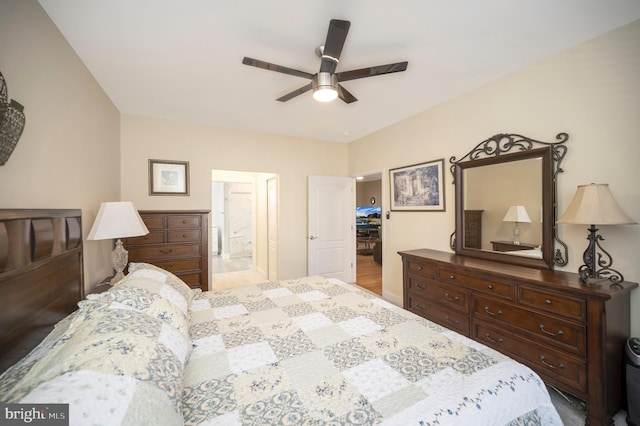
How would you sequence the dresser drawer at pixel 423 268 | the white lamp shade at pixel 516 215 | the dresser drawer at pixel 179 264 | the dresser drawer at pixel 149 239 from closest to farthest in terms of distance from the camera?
1. the white lamp shade at pixel 516 215
2. the dresser drawer at pixel 423 268
3. the dresser drawer at pixel 149 239
4. the dresser drawer at pixel 179 264

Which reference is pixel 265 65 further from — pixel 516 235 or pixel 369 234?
pixel 369 234

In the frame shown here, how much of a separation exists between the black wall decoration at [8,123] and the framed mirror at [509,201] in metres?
3.41

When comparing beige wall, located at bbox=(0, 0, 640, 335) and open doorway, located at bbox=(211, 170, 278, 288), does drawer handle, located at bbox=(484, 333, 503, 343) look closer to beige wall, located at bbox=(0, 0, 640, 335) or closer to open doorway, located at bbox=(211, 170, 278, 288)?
beige wall, located at bbox=(0, 0, 640, 335)

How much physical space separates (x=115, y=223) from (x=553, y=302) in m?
3.33

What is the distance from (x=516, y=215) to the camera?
2.39m

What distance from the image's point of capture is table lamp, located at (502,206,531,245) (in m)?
2.33

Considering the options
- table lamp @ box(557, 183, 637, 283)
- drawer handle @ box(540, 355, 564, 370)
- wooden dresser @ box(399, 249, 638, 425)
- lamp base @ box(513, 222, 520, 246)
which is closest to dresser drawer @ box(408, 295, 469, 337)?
wooden dresser @ box(399, 249, 638, 425)

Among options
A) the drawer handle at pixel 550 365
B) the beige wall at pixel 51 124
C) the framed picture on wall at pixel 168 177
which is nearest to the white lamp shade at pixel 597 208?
the drawer handle at pixel 550 365

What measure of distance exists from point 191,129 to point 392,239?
334cm

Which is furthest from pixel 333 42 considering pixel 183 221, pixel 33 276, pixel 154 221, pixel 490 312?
pixel 154 221

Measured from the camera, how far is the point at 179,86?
2615 millimetres

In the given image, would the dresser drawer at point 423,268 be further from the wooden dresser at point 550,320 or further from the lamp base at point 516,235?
the lamp base at point 516,235

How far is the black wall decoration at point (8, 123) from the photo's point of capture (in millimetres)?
1149

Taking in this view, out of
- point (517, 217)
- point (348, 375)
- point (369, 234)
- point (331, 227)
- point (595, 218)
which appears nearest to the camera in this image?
point (348, 375)
